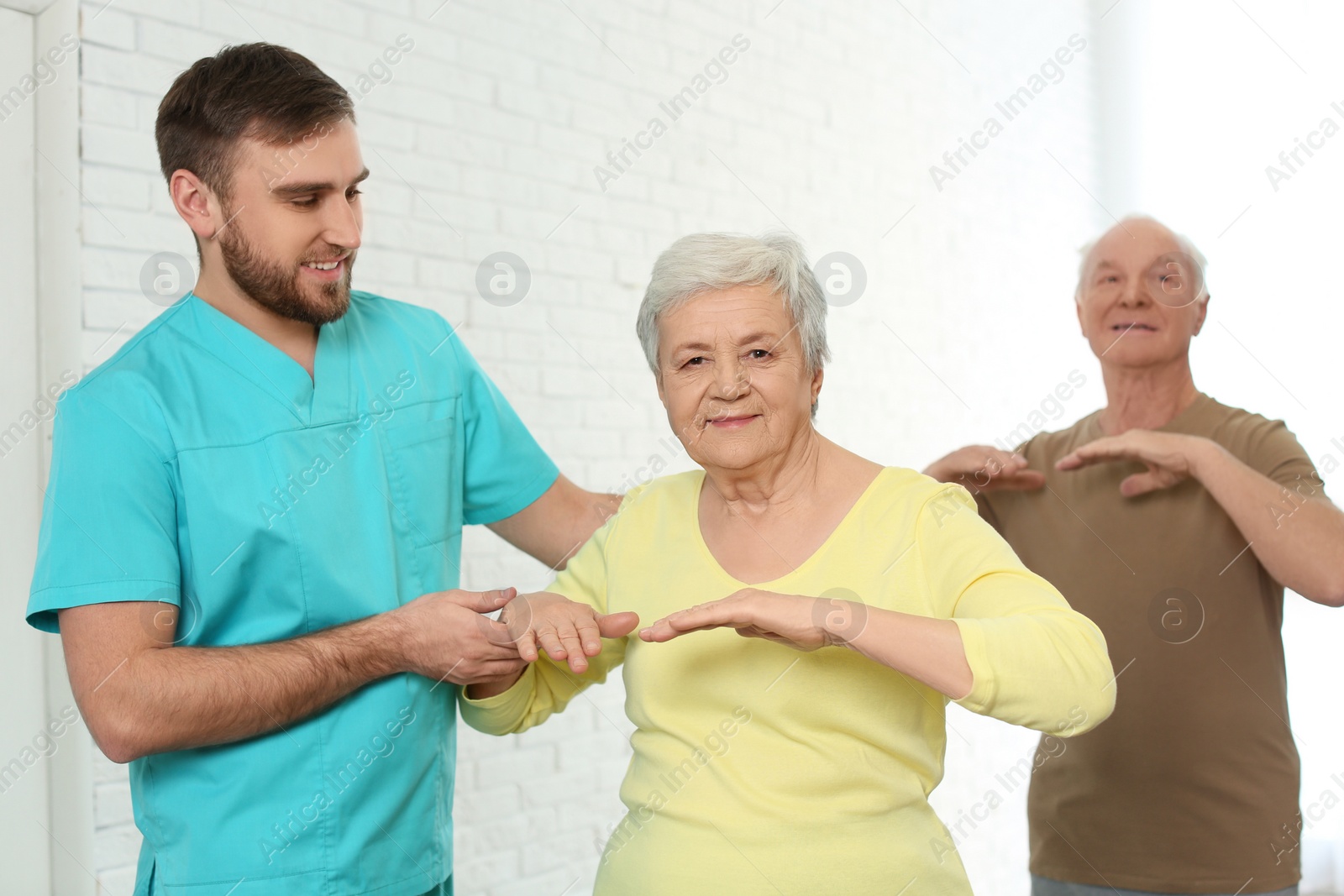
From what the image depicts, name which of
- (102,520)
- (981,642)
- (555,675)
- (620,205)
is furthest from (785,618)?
(620,205)

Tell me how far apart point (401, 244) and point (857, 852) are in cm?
204

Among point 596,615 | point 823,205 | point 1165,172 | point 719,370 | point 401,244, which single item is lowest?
point 596,615

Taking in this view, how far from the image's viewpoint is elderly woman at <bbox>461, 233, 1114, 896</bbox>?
1.18m

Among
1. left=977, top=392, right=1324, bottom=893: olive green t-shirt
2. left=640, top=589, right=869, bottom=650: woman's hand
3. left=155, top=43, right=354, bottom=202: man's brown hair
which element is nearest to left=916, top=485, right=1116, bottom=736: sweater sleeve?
left=640, top=589, right=869, bottom=650: woman's hand

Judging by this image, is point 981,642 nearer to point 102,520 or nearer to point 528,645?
point 528,645

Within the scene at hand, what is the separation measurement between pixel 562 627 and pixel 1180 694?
1.11 m

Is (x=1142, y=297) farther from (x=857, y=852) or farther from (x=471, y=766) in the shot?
(x=471, y=766)

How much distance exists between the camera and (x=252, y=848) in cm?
146

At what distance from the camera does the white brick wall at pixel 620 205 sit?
240 centimetres

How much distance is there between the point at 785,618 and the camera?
1.17 metres

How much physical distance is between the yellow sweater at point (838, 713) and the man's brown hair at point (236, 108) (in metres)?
0.86

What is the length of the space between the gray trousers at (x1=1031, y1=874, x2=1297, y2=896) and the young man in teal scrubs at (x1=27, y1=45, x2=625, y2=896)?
3.49 ft

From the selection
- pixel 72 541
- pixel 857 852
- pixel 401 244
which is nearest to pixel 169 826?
pixel 72 541

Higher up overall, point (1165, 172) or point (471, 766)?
point (1165, 172)
